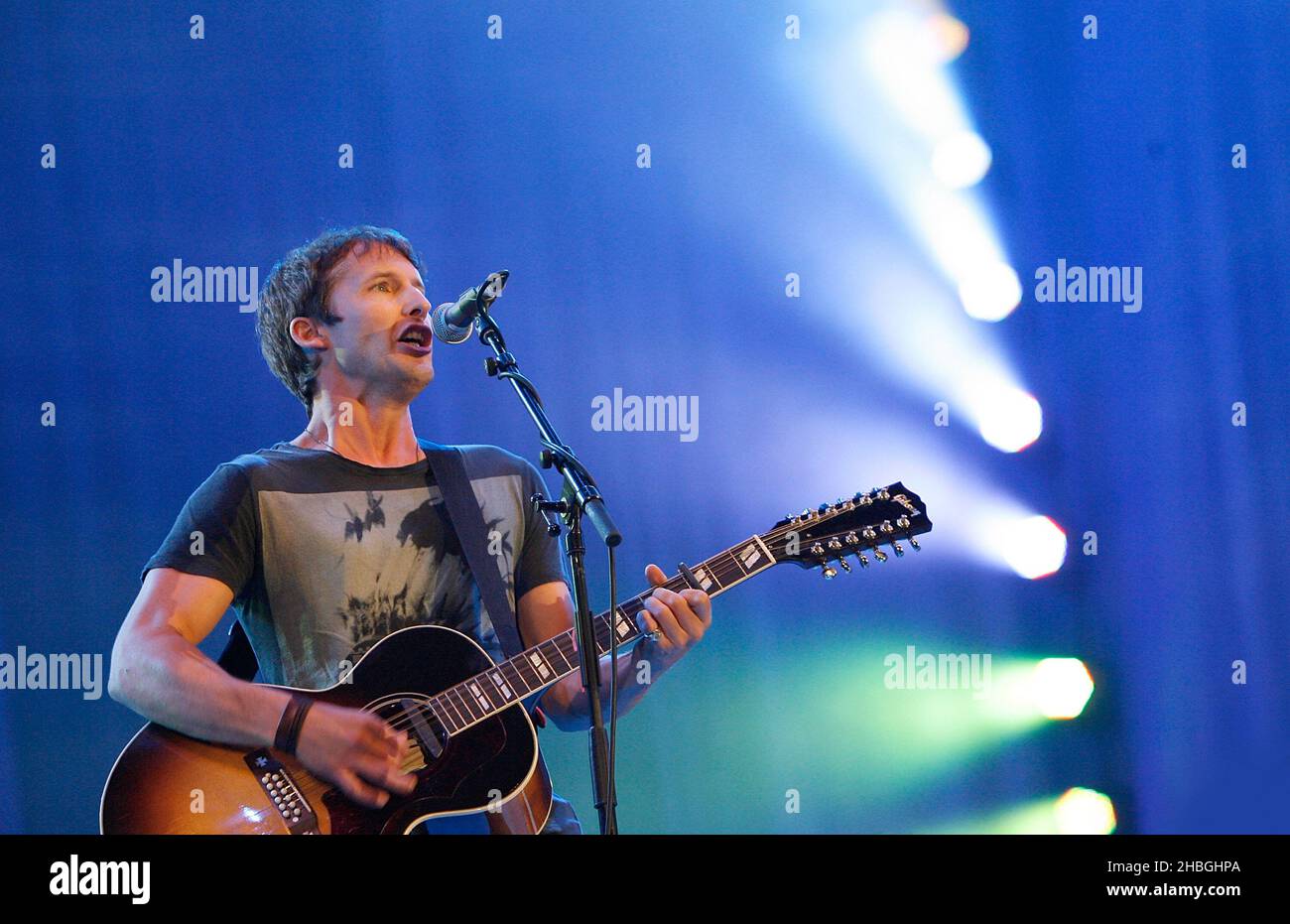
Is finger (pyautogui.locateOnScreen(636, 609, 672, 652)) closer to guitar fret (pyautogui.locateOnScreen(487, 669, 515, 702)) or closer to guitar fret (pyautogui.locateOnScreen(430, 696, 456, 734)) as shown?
guitar fret (pyautogui.locateOnScreen(487, 669, 515, 702))

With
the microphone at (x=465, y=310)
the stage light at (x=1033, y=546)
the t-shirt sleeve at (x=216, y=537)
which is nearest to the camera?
the microphone at (x=465, y=310)

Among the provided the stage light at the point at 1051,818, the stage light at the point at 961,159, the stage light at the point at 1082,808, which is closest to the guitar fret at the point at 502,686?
the stage light at the point at 1051,818

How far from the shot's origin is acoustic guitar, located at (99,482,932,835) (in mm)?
2867

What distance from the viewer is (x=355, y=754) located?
286 cm

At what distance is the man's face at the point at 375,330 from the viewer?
3.27 metres

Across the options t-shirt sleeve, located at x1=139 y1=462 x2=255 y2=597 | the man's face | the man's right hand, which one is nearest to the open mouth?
the man's face

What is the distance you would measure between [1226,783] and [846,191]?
75.4 inches

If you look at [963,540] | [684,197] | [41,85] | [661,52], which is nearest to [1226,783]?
[963,540]

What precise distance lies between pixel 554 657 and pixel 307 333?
1.07m

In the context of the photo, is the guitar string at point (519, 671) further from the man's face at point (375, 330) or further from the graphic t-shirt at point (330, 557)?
the man's face at point (375, 330)

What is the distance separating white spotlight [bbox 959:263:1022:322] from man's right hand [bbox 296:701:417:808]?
6.30ft

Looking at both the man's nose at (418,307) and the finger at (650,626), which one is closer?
the finger at (650,626)
